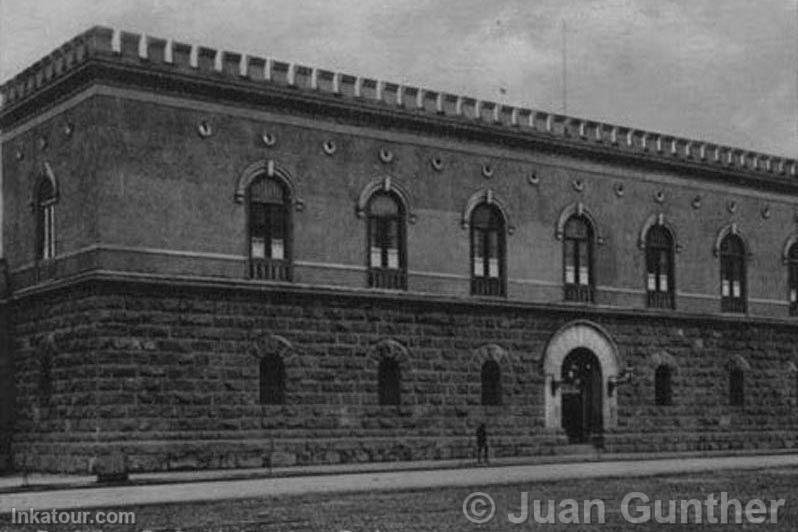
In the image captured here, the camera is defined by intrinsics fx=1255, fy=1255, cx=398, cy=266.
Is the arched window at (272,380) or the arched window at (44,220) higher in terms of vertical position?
the arched window at (44,220)

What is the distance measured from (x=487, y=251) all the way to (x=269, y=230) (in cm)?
709

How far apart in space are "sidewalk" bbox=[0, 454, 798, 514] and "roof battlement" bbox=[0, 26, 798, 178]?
389 inches

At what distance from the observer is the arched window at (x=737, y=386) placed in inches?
1604

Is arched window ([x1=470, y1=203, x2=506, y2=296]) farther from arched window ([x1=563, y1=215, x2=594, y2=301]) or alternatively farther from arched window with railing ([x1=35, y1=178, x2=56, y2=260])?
arched window with railing ([x1=35, y1=178, x2=56, y2=260])

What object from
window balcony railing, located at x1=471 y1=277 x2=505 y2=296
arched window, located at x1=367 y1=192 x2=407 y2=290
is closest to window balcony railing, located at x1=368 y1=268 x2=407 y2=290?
arched window, located at x1=367 y1=192 x2=407 y2=290

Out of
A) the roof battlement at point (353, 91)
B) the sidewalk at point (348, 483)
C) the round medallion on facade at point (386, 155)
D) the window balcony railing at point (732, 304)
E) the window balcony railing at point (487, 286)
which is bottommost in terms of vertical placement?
the sidewalk at point (348, 483)

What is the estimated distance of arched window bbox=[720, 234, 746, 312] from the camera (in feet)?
134

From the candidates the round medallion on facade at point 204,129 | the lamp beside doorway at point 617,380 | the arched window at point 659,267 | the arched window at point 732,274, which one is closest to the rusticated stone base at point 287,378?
the lamp beside doorway at point 617,380

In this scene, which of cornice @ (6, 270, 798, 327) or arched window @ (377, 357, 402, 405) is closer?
cornice @ (6, 270, 798, 327)

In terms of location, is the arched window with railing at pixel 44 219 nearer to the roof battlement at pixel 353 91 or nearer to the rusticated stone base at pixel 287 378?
the rusticated stone base at pixel 287 378

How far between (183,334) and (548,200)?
12.6m

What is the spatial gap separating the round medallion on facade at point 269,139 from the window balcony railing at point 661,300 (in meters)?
13.9

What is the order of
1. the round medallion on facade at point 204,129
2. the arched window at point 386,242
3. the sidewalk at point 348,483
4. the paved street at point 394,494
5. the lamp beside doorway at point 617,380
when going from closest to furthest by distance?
the paved street at point 394,494, the sidewalk at point 348,483, the round medallion on facade at point 204,129, the arched window at point 386,242, the lamp beside doorway at point 617,380

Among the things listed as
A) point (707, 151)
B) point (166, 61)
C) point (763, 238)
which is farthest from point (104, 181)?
point (763, 238)
